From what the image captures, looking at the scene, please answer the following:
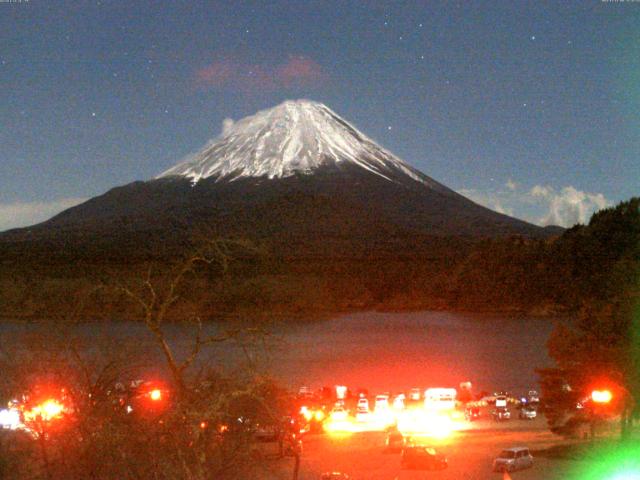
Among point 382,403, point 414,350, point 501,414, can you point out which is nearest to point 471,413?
point 501,414

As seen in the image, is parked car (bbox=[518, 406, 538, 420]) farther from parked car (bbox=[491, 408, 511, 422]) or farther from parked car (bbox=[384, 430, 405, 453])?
parked car (bbox=[384, 430, 405, 453])

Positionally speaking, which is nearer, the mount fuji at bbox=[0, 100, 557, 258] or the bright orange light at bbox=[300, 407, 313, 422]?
the bright orange light at bbox=[300, 407, 313, 422]

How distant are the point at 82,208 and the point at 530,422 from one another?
3758cm

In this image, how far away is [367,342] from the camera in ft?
112

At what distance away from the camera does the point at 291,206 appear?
143 feet

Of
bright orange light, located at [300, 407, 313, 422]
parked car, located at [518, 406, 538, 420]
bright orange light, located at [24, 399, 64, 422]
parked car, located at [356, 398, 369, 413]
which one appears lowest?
parked car, located at [518, 406, 538, 420]

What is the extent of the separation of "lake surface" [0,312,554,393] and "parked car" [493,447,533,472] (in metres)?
6.50

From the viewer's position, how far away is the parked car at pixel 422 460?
884 cm

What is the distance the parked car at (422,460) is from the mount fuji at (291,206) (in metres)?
19.1

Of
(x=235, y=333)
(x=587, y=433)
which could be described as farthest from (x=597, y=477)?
(x=235, y=333)

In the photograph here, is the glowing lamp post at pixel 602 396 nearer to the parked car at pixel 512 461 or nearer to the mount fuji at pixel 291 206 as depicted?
the parked car at pixel 512 461

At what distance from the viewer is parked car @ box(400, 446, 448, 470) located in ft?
29.0

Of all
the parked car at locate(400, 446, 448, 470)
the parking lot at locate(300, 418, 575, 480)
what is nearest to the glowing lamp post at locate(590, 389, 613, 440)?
the parking lot at locate(300, 418, 575, 480)

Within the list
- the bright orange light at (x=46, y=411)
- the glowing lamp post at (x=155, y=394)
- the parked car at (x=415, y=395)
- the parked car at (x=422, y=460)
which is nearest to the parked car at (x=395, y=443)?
the parked car at (x=422, y=460)
